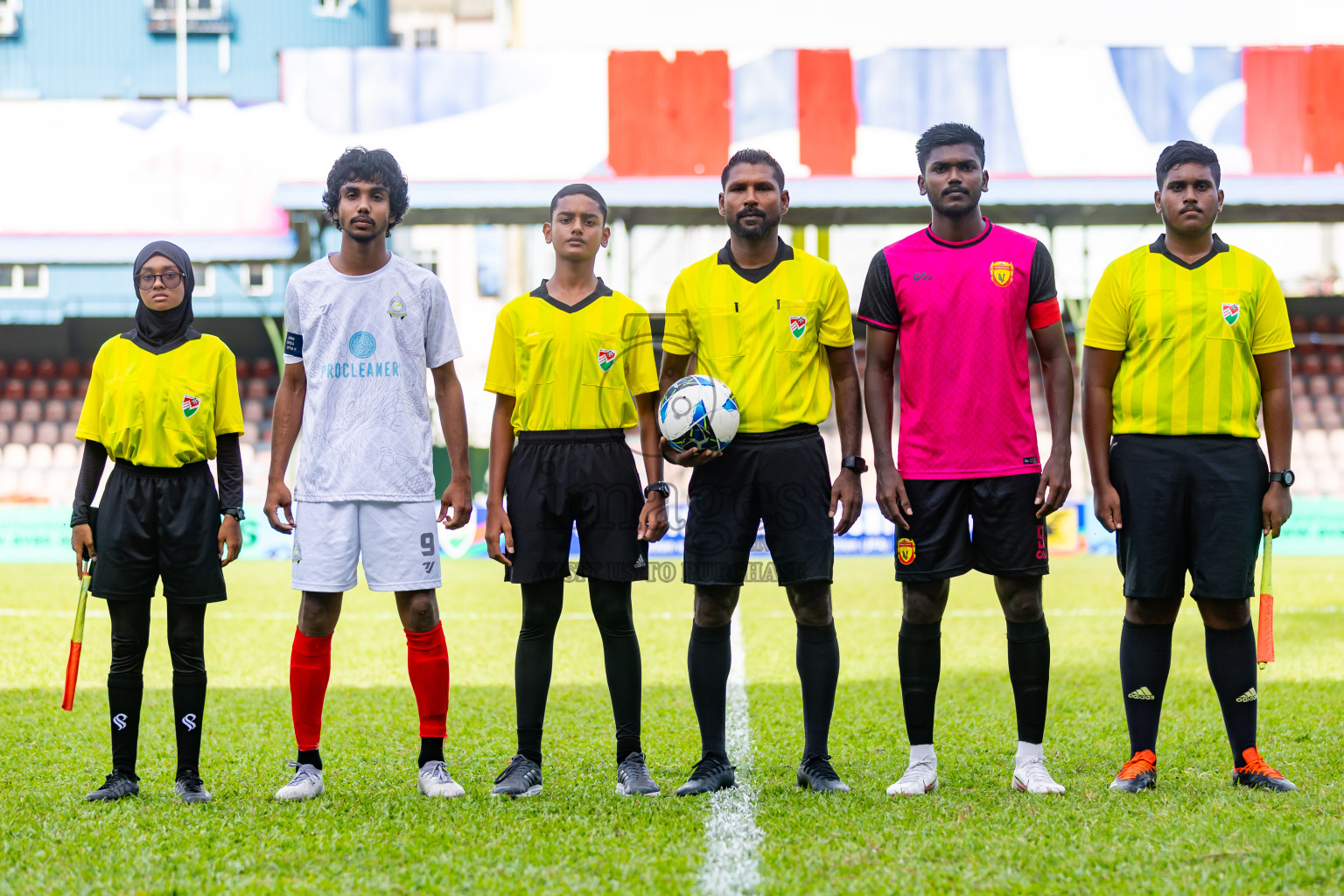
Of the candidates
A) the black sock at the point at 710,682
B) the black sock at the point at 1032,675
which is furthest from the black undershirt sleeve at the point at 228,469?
the black sock at the point at 1032,675

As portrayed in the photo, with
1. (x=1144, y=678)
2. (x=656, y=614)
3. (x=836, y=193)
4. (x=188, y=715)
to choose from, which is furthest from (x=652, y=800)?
(x=836, y=193)

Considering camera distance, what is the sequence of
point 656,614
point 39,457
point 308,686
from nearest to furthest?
point 308,686 → point 656,614 → point 39,457

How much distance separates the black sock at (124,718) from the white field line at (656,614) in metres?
6.27

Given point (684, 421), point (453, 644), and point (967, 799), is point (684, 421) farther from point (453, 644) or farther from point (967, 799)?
point (453, 644)

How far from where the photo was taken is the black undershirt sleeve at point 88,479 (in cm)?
431

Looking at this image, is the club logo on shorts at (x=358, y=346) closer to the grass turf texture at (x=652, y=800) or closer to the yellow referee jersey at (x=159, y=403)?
the yellow referee jersey at (x=159, y=403)

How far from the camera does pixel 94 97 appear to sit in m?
28.5

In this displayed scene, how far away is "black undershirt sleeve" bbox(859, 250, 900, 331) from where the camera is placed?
4.34 metres

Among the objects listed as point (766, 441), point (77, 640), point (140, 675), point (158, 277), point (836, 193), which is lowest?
point (140, 675)

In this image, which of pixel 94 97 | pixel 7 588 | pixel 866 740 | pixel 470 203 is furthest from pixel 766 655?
pixel 94 97

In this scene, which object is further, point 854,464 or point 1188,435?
point 854,464

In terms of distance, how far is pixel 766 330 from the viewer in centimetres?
430

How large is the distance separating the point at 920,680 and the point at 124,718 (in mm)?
2652

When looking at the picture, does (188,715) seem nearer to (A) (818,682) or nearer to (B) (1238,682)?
(A) (818,682)
